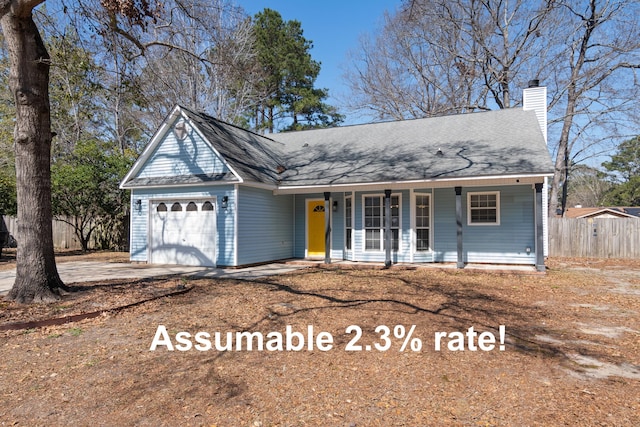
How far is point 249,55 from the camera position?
23125 millimetres

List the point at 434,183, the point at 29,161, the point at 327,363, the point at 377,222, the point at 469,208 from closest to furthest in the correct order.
Answer: the point at 327,363
the point at 29,161
the point at 434,183
the point at 469,208
the point at 377,222

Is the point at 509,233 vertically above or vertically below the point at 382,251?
above

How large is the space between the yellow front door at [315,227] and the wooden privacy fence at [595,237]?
10014mm

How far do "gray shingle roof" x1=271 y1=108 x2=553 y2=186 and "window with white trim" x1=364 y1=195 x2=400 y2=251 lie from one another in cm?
104

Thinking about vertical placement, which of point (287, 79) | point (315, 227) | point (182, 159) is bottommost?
point (315, 227)

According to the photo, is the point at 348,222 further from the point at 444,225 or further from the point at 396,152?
the point at 444,225

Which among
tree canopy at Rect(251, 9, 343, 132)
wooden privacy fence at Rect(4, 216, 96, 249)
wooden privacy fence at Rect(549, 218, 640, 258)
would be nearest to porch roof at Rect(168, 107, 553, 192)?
wooden privacy fence at Rect(549, 218, 640, 258)

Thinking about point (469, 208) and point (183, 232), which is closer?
point (469, 208)

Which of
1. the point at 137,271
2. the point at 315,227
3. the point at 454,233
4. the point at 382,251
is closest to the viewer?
the point at 137,271

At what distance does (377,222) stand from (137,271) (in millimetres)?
7061

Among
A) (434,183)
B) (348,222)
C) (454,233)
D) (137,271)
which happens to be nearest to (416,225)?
(454,233)

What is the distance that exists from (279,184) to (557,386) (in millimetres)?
10332

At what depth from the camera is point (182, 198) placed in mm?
12398

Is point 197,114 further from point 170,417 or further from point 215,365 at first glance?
point 170,417
